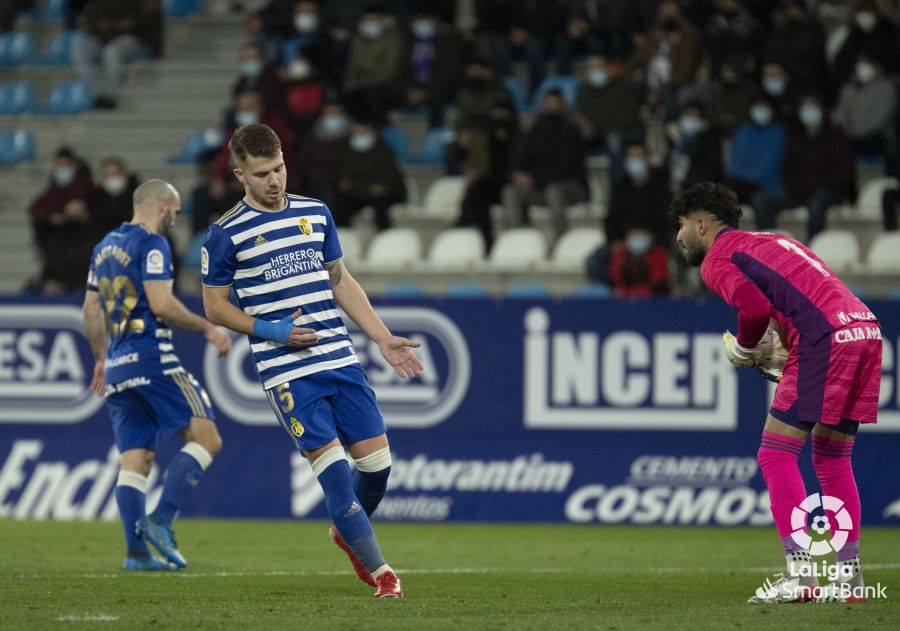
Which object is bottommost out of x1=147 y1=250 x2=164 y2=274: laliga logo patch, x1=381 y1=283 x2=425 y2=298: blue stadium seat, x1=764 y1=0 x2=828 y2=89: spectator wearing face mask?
x1=381 y1=283 x2=425 y2=298: blue stadium seat

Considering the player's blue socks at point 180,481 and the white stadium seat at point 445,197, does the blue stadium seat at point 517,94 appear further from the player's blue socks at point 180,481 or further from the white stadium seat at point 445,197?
the player's blue socks at point 180,481

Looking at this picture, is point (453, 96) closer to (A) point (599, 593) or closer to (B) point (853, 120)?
(B) point (853, 120)

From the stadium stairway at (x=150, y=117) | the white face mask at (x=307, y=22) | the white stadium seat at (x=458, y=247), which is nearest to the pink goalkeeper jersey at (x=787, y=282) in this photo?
the white stadium seat at (x=458, y=247)

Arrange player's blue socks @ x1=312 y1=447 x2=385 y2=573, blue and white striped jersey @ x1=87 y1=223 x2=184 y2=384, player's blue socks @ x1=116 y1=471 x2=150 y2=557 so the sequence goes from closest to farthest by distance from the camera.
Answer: player's blue socks @ x1=312 y1=447 x2=385 y2=573 → player's blue socks @ x1=116 y1=471 x2=150 y2=557 → blue and white striped jersey @ x1=87 y1=223 x2=184 y2=384

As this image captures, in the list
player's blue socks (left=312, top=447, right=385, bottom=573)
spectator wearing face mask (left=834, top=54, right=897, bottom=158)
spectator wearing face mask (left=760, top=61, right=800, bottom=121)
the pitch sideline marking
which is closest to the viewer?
player's blue socks (left=312, top=447, right=385, bottom=573)

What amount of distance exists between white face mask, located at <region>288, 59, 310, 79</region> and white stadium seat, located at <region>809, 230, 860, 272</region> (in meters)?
7.05

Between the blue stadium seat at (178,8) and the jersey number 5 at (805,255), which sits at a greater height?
the blue stadium seat at (178,8)

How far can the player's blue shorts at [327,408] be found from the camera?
7953mm

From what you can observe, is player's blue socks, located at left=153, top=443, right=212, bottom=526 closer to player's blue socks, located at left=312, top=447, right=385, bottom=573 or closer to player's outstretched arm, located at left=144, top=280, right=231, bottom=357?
player's outstretched arm, located at left=144, top=280, right=231, bottom=357

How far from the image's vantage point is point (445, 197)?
1936 cm

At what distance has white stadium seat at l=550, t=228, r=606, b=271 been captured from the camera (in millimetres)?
17519

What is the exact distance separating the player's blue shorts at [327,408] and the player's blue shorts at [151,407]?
2334 mm

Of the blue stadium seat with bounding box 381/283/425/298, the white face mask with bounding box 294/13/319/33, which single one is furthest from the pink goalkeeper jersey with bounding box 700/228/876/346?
the white face mask with bounding box 294/13/319/33

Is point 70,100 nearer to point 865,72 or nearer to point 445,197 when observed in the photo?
point 445,197
